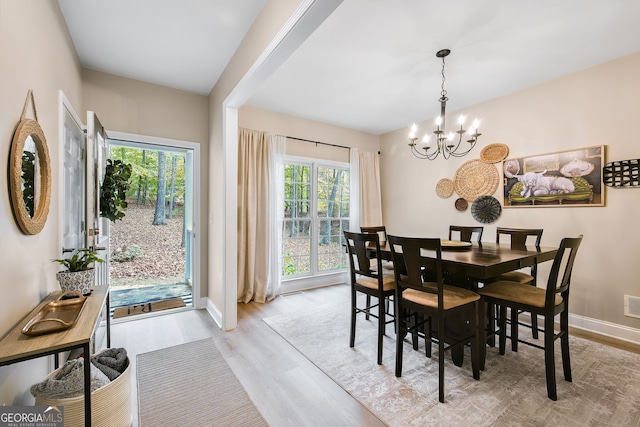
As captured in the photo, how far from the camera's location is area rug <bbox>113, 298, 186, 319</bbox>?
337 cm

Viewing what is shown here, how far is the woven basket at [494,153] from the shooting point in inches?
141

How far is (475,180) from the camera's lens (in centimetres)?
386

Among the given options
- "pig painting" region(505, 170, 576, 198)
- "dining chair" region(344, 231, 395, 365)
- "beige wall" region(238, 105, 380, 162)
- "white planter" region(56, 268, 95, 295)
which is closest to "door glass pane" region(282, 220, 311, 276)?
"beige wall" region(238, 105, 380, 162)

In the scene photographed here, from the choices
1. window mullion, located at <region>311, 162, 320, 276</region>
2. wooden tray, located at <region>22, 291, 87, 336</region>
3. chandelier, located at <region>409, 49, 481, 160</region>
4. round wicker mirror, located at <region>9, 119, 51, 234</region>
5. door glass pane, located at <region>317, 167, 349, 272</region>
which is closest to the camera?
wooden tray, located at <region>22, 291, 87, 336</region>

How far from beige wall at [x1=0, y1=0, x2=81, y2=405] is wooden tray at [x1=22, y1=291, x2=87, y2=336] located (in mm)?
102

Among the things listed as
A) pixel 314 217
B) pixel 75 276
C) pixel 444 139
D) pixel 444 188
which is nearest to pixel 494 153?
pixel 444 188

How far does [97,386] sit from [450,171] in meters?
4.46

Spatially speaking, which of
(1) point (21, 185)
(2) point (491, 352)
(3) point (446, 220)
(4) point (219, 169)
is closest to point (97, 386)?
(1) point (21, 185)

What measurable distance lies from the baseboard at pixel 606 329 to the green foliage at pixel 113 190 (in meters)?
4.89

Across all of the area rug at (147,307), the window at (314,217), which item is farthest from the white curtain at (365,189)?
the area rug at (147,307)

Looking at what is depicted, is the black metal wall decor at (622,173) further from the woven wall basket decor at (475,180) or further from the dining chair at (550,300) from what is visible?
the dining chair at (550,300)

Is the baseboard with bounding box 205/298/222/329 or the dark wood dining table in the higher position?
the dark wood dining table

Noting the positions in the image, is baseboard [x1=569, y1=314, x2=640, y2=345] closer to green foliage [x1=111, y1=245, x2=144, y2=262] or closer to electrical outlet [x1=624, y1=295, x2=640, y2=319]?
electrical outlet [x1=624, y1=295, x2=640, y2=319]

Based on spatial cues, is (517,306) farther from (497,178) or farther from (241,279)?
(241,279)
